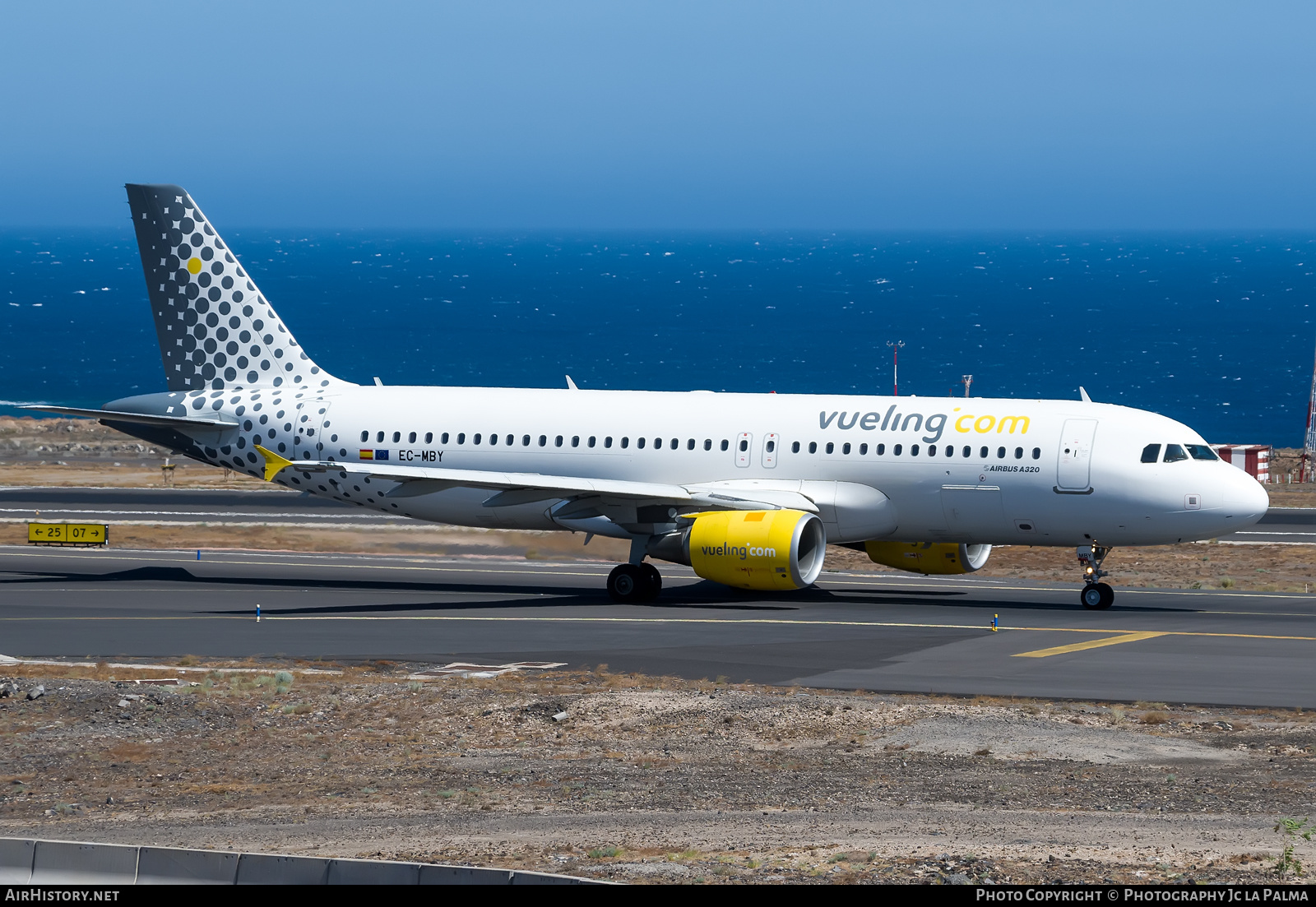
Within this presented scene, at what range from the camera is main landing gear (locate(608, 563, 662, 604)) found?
40219 millimetres

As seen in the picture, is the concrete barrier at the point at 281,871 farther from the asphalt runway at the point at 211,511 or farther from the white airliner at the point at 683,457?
the asphalt runway at the point at 211,511

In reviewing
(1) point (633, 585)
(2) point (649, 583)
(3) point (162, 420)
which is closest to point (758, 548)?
(2) point (649, 583)

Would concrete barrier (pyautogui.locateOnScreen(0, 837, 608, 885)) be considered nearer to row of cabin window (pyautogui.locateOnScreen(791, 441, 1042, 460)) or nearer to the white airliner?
the white airliner

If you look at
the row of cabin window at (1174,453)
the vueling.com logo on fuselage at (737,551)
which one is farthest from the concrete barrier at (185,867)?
the row of cabin window at (1174,453)

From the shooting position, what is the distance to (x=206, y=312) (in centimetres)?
4569

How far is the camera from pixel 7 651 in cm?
3241

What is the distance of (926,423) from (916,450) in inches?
32.0

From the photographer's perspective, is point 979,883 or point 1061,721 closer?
point 979,883

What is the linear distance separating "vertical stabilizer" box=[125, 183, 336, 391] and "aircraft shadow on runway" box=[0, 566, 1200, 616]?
17.7 feet

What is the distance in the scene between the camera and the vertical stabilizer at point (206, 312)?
45469 millimetres
